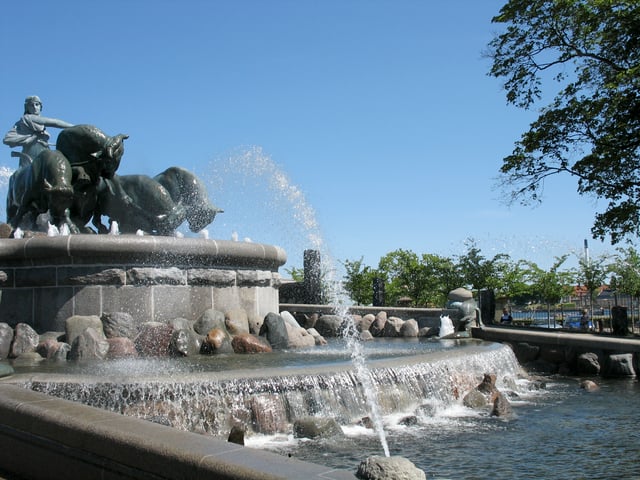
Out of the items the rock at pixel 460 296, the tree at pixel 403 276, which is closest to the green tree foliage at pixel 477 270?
the tree at pixel 403 276

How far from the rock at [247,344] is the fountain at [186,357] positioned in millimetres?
269

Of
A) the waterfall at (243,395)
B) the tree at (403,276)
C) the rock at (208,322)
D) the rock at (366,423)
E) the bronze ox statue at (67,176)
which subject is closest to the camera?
the waterfall at (243,395)

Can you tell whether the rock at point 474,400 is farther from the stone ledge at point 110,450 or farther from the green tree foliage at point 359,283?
the green tree foliage at point 359,283

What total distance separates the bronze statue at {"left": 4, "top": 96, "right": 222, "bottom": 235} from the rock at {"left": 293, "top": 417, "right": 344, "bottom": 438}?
7.35 m

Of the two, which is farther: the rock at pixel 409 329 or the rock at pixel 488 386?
the rock at pixel 409 329

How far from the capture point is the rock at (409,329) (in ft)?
59.6

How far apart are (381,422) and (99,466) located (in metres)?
4.43

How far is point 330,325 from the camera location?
18.0 metres

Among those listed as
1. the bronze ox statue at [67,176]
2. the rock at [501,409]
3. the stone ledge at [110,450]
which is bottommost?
Answer: the rock at [501,409]

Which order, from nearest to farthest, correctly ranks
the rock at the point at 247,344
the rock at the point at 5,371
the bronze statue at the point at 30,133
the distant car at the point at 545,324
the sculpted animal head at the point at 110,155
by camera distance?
1. the rock at the point at 5,371
2. the rock at the point at 247,344
3. the sculpted animal head at the point at 110,155
4. the bronze statue at the point at 30,133
5. the distant car at the point at 545,324

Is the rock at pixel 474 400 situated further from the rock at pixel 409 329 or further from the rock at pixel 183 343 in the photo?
the rock at pixel 409 329

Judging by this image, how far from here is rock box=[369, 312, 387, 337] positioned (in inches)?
727

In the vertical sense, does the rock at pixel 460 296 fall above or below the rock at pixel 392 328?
above

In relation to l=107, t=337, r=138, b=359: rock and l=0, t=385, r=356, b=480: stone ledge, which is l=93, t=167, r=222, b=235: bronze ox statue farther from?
l=0, t=385, r=356, b=480: stone ledge
